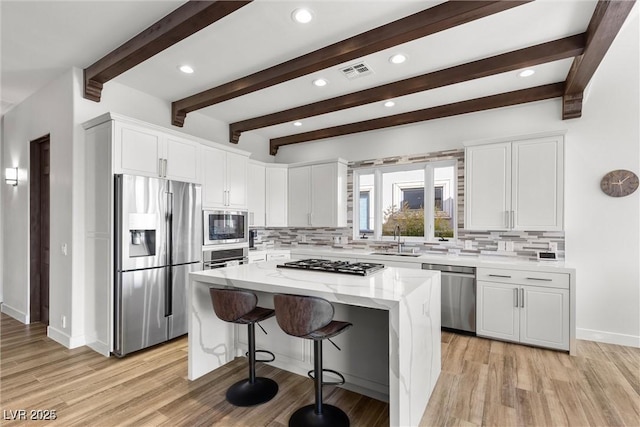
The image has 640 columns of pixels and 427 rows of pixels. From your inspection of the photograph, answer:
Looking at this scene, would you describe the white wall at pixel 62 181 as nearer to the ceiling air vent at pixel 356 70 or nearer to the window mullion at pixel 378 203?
the ceiling air vent at pixel 356 70

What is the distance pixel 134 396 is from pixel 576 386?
11.4 feet

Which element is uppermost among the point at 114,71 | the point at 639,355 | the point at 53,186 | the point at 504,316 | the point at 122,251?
the point at 114,71

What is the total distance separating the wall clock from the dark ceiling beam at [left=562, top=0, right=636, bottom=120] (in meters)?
0.77

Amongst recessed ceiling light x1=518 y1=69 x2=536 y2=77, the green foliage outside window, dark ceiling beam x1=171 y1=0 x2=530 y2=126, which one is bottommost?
the green foliage outside window

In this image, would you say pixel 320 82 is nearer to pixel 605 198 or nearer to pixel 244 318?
pixel 244 318

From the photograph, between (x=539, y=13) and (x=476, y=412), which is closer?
(x=476, y=412)

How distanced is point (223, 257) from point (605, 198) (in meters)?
4.53

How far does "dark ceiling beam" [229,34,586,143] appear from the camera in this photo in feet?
8.83

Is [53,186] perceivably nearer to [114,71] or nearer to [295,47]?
[114,71]

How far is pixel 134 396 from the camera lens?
7.91 feet

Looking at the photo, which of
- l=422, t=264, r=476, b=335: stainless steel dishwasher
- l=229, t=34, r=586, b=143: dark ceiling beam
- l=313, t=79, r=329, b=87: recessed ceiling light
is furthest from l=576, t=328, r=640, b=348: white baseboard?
l=313, t=79, r=329, b=87: recessed ceiling light

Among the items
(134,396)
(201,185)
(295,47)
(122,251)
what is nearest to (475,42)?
(295,47)

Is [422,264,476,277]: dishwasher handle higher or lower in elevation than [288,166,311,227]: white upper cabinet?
lower

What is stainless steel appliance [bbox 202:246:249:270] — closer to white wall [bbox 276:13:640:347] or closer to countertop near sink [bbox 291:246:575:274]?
countertop near sink [bbox 291:246:575:274]
